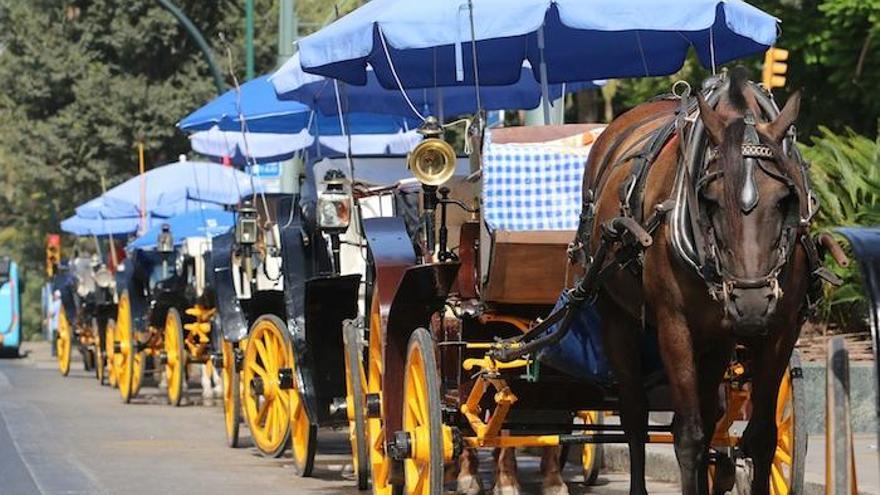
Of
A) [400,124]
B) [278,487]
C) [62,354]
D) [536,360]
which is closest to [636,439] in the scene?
[536,360]

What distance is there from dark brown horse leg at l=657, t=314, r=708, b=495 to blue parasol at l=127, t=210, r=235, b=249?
15.7 metres

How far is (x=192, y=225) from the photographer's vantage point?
24266mm

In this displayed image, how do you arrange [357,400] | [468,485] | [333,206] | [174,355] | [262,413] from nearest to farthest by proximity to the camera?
1. [468,485]
2. [357,400]
3. [333,206]
4. [262,413]
5. [174,355]

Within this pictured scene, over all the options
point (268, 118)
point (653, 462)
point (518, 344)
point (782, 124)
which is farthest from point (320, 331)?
point (268, 118)

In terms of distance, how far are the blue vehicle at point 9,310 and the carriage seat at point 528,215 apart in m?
30.6

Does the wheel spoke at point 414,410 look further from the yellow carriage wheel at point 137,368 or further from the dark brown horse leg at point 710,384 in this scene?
the yellow carriage wheel at point 137,368

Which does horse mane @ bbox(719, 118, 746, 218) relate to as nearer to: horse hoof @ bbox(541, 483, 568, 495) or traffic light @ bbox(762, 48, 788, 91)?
horse hoof @ bbox(541, 483, 568, 495)

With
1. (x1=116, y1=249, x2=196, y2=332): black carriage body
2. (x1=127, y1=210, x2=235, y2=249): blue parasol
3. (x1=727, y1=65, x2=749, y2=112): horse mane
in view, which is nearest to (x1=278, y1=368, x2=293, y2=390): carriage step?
(x1=727, y1=65, x2=749, y2=112): horse mane

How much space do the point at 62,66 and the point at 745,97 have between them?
3387 centimetres

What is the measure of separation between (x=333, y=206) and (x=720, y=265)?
16.4ft

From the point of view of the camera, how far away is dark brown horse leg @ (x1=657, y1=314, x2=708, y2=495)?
24.3 ft

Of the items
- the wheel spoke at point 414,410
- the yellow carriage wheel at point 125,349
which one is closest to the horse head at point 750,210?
the wheel spoke at point 414,410

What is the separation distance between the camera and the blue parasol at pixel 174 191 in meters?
25.5

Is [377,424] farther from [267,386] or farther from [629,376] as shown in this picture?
[267,386]
